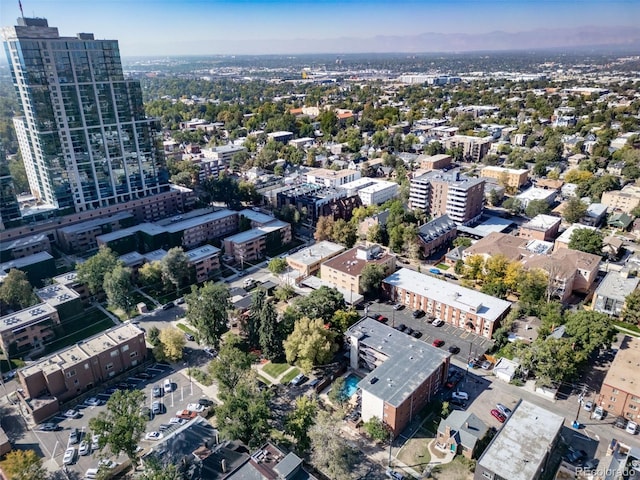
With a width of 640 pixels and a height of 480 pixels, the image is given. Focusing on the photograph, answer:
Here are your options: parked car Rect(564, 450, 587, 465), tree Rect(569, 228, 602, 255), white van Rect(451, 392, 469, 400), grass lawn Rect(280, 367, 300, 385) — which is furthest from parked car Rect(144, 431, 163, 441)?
tree Rect(569, 228, 602, 255)

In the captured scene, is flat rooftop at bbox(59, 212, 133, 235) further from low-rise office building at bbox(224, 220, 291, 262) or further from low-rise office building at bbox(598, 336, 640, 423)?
low-rise office building at bbox(598, 336, 640, 423)

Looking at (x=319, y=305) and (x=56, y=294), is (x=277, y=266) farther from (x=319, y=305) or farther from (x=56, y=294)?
(x=56, y=294)

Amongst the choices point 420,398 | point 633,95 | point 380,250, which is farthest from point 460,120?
point 420,398

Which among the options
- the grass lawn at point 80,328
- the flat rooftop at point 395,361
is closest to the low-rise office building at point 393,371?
the flat rooftop at point 395,361

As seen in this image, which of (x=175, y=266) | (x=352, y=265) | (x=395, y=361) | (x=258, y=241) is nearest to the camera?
(x=395, y=361)

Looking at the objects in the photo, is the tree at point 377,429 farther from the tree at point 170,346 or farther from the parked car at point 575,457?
the tree at point 170,346

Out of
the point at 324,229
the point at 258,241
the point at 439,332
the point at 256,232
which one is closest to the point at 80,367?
the point at 258,241
